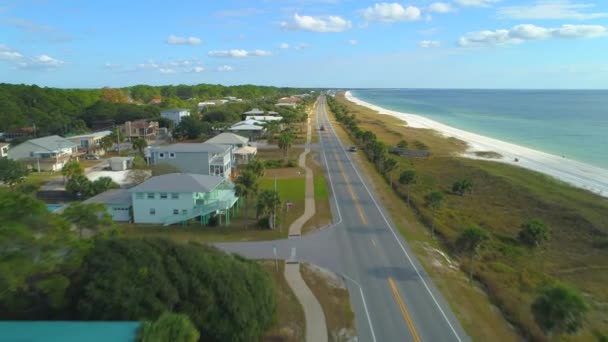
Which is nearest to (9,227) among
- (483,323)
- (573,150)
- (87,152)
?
(483,323)

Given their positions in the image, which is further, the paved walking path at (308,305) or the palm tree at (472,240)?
the palm tree at (472,240)

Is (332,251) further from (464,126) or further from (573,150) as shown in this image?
(464,126)

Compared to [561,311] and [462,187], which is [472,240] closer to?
[561,311]

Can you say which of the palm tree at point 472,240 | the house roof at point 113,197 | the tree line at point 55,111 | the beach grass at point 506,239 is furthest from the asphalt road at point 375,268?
the tree line at point 55,111

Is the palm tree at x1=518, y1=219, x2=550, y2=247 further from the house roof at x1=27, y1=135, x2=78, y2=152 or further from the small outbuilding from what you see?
the house roof at x1=27, y1=135, x2=78, y2=152

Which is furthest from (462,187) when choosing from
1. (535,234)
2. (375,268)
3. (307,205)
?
(375,268)

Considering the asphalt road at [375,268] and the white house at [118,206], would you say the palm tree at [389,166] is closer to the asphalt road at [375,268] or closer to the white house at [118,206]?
the asphalt road at [375,268]
